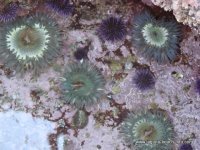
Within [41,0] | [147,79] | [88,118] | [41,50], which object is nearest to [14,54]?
[41,50]

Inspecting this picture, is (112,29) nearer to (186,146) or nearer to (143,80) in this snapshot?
(143,80)

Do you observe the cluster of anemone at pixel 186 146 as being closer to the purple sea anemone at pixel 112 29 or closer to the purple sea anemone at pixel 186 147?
the purple sea anemone at pixel 186 147

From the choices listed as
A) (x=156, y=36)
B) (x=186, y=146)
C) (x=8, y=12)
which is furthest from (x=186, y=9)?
(x=8, y=12)

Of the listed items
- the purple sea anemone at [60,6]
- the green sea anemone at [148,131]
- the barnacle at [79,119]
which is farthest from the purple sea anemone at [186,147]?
the purple sea anemone at [60,6]

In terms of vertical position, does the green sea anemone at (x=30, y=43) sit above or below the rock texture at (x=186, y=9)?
above

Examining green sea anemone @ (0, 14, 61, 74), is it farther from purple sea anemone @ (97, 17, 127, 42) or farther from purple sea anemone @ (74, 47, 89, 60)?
purple sea anemone @ (97, 17, 127, 42)

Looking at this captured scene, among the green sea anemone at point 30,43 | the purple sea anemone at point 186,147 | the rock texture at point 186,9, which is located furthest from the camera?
the purple sea anemone at point 186,147
